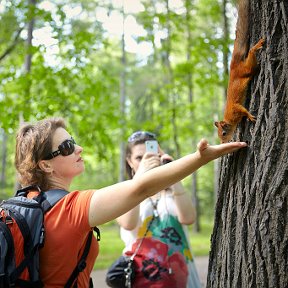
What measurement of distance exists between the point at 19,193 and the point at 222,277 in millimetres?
998

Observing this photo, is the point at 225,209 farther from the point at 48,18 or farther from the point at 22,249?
the point at 48,18

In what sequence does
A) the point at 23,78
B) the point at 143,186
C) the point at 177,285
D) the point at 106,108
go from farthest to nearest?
1. the point at 106,108
2. the point at 23,78
3. the point at 177,285
4. the point at 143,186

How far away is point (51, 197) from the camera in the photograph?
73.9 inches

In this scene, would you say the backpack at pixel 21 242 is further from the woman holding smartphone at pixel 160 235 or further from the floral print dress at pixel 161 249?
the floral print dress at pixel 161 249

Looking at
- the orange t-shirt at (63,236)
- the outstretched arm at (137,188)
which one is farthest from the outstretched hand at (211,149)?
the orange t-shirt at (63,236)

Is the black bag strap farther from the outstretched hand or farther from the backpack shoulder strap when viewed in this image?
the outstretched hand

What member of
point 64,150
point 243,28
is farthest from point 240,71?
point 64,150

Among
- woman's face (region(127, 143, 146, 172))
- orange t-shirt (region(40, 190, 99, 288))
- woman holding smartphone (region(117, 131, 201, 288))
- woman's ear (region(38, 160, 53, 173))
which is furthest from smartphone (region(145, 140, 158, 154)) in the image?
orange t-shirt (region(40, 190, 99, 288))

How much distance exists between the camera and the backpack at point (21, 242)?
5.51 ft

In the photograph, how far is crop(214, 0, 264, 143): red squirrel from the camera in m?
2.03

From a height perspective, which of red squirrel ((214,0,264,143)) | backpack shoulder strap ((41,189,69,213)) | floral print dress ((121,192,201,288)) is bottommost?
floral print dress ((121,192,201,288))

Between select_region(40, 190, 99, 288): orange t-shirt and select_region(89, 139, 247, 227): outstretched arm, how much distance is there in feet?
0.15

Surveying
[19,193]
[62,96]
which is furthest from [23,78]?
[19,193]

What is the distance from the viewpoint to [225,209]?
2115mm
